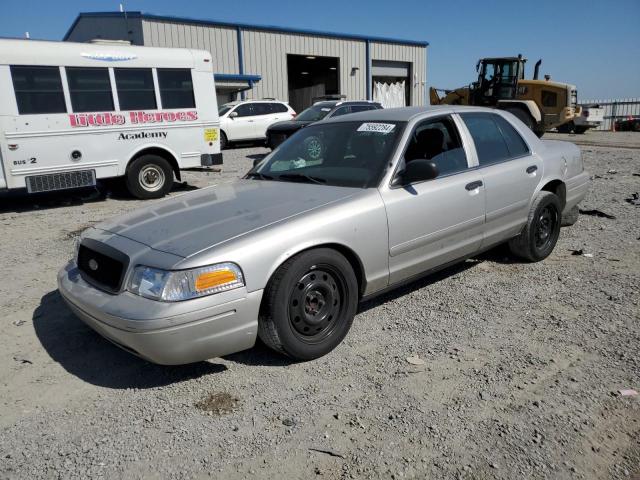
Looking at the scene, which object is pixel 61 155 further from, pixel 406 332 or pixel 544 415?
pixel 544 415

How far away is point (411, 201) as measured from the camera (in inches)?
149

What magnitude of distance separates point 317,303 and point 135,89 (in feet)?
24.2

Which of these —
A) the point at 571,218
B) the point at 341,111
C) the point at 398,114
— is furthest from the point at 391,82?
the point at 398,114

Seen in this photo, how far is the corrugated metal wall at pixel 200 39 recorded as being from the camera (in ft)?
70.1

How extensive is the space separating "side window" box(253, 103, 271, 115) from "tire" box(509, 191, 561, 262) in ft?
48.7

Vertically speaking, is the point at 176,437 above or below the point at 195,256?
below

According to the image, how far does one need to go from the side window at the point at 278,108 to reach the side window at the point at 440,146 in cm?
1544

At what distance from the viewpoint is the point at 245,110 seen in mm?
18422

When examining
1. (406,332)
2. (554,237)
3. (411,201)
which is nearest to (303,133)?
(411,201)

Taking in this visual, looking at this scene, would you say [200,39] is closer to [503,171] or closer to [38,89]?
[38,89]

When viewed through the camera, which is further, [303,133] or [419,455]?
[303,133]

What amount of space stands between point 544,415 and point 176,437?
1980 millimetres

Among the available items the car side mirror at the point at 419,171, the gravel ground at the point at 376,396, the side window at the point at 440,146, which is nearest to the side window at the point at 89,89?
the gravel ground at the point at 376,396

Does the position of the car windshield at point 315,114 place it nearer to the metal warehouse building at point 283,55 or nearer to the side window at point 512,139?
the metal warehouse building at point 283,55
